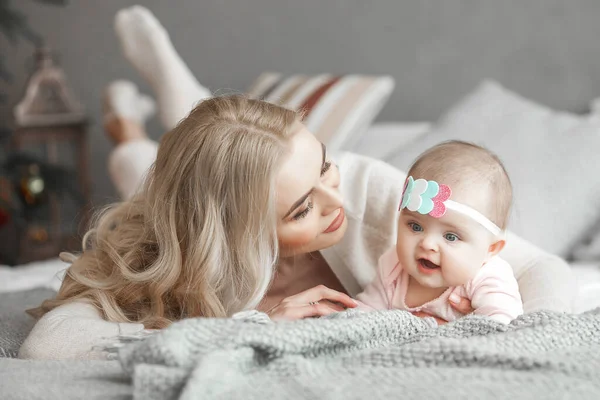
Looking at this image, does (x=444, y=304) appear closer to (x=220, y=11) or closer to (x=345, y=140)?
(x=345, y=140)

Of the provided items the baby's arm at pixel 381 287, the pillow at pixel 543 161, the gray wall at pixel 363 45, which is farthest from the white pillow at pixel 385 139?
the baby's arm at pixel 381 287

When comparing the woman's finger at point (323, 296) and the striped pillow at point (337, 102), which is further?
the striped pillow at point (337, 102)

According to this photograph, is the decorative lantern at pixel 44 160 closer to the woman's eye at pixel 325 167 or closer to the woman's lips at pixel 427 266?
the woman's eye at pixel 325 167

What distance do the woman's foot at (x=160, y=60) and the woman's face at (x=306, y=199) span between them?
1323mm

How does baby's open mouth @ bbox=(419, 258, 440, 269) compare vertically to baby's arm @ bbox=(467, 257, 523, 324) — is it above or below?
above

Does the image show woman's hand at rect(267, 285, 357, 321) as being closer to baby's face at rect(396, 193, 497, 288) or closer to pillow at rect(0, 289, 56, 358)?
baby's face at rect(396, 193, 497, 288)

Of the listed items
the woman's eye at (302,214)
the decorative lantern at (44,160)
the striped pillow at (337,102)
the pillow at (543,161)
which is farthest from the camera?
the decorative lantern at (44,160)

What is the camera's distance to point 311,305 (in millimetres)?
1396

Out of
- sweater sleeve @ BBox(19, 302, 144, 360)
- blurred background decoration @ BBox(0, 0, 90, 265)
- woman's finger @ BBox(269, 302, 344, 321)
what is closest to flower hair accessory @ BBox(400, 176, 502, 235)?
woman's finger @ BBox(269, 302, 344, 321)

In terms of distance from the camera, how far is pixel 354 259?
1.66 m

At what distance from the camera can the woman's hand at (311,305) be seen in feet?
4.50

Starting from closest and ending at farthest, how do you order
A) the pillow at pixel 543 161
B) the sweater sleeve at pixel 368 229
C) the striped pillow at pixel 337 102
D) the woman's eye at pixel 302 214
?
1. the woman's eye at pixel 302 214
2. the sweater sleeve at pixel 368 229
3. the pillow at pixel 543 161
4. the striped pillow at pixel 337 102

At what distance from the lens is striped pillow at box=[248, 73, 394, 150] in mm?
2604

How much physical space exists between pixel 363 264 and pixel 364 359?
563 mm
